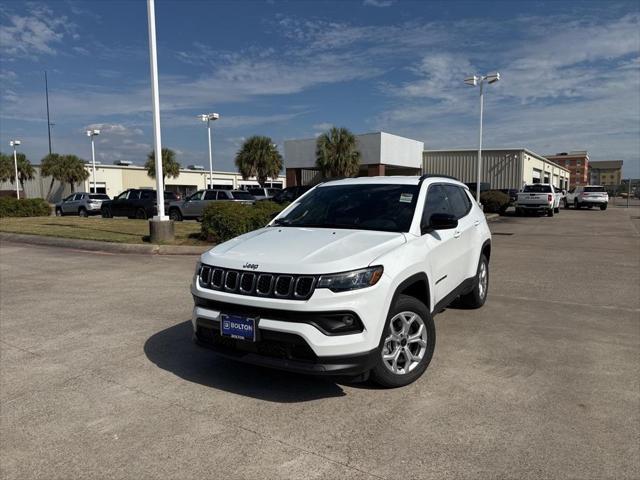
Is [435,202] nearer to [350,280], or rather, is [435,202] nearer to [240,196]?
[350,280]

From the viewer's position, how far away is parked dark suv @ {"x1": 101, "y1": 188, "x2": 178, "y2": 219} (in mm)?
24188

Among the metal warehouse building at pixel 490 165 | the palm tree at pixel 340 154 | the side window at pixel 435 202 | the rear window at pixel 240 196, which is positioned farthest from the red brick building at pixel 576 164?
the side window at pixel 435 202

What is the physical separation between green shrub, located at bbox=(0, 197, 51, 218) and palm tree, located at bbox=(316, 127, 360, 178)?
2078 cm

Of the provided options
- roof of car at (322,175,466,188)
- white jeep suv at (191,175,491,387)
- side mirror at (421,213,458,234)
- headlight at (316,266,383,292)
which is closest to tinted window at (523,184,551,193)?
roof of car at (322,175,466,188)

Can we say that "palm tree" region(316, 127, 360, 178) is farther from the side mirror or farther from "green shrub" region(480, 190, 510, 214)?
the side mirror

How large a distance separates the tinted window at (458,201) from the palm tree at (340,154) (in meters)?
32.6

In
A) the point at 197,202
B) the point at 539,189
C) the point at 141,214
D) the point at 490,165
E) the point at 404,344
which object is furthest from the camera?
the point at 490,165

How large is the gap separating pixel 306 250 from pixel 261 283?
452mm

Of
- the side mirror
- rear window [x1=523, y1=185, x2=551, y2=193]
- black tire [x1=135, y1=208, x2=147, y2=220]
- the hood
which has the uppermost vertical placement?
rear window [x1=523, y1=185, x2=551, y2=193]

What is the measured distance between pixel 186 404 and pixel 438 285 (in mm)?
2490

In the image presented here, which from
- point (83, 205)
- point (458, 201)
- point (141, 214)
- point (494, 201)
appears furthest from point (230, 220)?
point (494, 201)

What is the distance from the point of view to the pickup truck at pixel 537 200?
27.4 meters

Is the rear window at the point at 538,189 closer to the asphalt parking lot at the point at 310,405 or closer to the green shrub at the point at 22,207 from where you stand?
the asphalt parking lot at the point at 310,405

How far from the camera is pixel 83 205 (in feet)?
94.3
